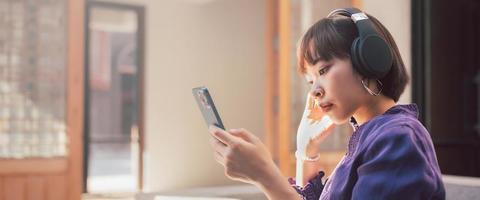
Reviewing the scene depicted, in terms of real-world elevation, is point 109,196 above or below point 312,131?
below

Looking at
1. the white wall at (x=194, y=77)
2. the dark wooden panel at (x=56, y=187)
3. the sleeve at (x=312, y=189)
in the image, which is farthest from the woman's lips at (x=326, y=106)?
the white wall at (x=194, y=77)

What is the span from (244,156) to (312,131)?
1.27 feet

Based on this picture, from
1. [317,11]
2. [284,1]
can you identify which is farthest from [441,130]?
[284,1]

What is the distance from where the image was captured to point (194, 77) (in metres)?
5.93

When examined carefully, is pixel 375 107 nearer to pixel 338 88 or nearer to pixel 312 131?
pixel 338 88

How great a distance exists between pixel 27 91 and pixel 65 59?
1.04 feet

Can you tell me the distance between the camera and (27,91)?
3.14m

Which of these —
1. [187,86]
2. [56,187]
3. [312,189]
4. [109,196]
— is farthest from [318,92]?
[187,86]

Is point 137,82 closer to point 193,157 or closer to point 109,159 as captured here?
point 193,157

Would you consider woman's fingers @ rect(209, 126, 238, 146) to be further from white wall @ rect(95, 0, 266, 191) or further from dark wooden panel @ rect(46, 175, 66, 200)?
white wall @ rect(95, 0, 266, 191)

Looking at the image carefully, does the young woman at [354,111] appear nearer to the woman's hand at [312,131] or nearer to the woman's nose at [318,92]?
the woman's nose at [318,92]

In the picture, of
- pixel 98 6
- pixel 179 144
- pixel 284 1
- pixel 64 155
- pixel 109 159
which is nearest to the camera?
pixel 64 155

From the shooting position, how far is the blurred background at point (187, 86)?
3.09 metres

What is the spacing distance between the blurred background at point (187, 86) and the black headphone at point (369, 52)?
28.8 inches
